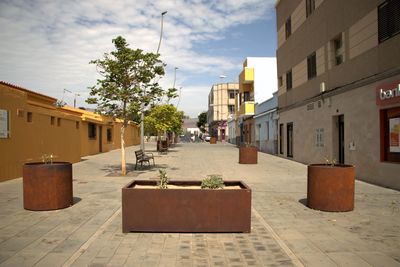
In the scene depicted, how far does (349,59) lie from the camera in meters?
14.4

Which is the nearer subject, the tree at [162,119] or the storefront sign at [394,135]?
the storefront sign at [394,135]

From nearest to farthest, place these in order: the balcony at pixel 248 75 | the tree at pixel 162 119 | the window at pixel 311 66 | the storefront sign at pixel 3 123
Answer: the storefront sign at pixel 3 123 < the window at pixel 311 66 < the tree at pixel 162 119 < the balcony at pixel 248 75

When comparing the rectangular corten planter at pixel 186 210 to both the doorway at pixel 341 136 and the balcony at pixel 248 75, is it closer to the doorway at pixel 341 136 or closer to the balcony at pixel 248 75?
the doorway at pixel 341 136

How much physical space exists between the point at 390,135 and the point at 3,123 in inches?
486

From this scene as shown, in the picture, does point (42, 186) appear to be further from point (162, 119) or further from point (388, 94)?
point (162, 119)

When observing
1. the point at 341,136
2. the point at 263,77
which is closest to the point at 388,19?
the point at 341,136

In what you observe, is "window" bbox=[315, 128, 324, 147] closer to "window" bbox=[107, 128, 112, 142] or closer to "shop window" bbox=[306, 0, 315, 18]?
"shop window" bbox=[306, 0, 315, 18]

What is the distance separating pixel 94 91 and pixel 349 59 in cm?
951

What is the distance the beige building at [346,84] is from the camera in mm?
11562

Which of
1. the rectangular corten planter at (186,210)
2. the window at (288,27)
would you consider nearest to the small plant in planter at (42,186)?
the rectangular corten planter at (186,210)

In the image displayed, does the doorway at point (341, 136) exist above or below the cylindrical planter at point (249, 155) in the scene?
above

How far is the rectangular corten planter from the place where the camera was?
21.1 ft

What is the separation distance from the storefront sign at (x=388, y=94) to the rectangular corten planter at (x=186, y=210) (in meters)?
6.74

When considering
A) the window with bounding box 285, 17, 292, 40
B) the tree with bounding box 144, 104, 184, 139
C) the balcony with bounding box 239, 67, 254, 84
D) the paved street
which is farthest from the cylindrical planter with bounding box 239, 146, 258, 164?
the balcony with bounding box 239, 67, 254, 84
